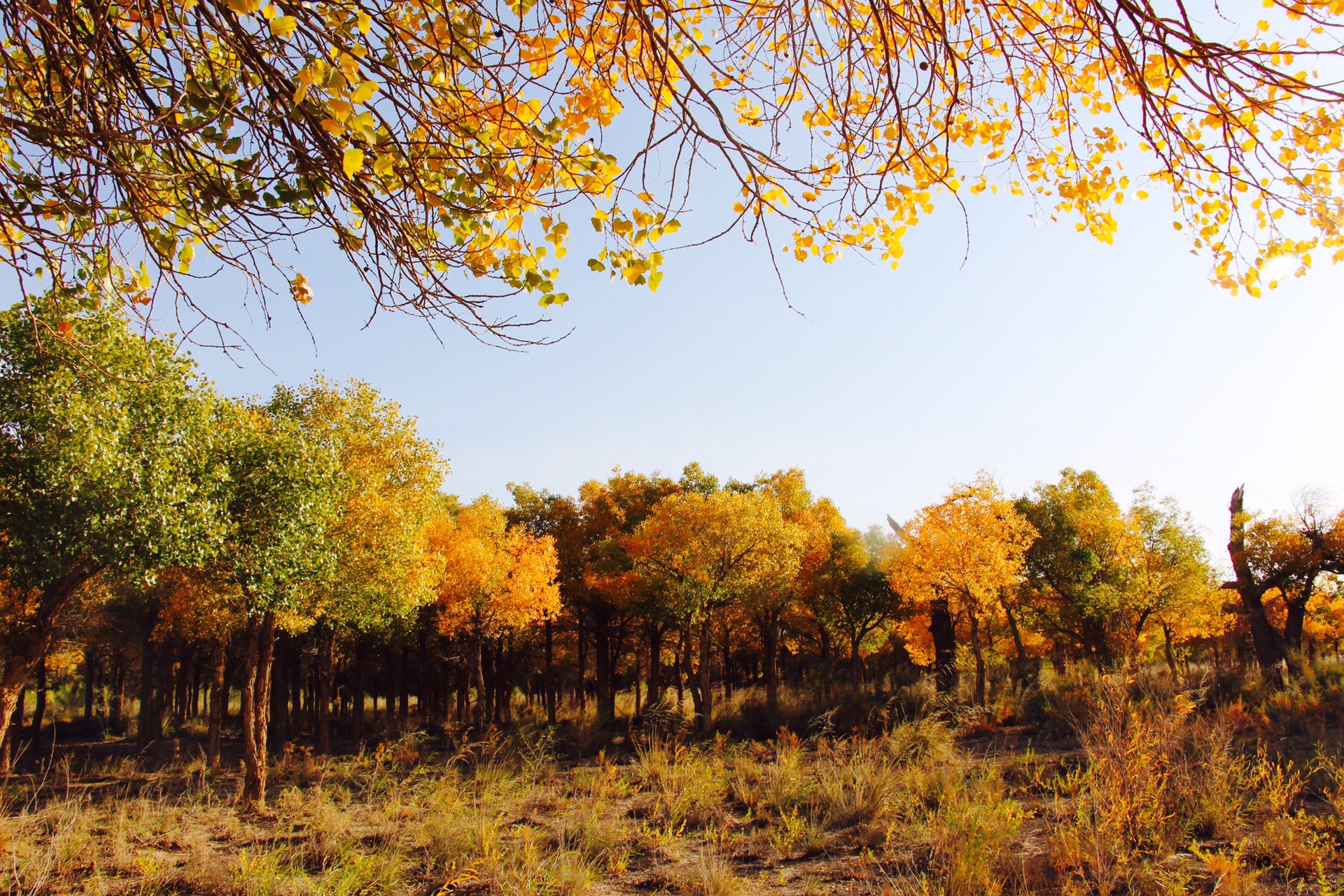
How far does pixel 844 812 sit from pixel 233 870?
20.7ft

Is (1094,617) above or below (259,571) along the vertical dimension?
below

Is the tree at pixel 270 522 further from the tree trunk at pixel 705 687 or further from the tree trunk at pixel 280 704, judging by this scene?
the tree trunk at pixel 280 704

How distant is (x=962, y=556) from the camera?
1767 cm

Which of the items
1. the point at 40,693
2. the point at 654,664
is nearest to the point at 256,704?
the point at 654,664

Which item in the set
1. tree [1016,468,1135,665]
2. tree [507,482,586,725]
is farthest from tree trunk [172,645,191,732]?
tree [1016,468,1135,665]

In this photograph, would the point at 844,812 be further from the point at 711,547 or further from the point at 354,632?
the point at 354,632

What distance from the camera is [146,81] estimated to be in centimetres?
318

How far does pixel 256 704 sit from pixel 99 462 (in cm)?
573

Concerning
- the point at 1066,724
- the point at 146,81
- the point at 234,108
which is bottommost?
the point at 1066,724

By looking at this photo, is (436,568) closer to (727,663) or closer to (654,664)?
(654,664)

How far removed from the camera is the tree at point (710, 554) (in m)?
18.1

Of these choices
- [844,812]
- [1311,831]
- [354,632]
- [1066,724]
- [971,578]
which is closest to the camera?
[1311,831]

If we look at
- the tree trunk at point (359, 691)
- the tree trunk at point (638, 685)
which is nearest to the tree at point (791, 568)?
the tree trunk at point (638, 685)

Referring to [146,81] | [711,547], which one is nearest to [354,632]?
[711,547]
